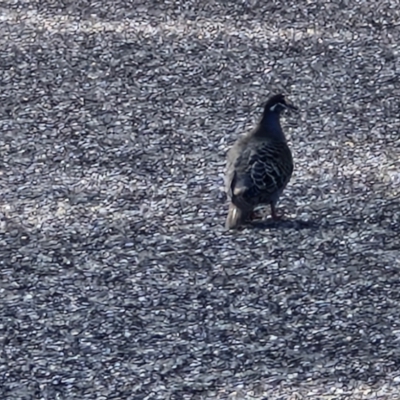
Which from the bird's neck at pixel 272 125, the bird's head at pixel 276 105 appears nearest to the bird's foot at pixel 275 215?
the bird's neck at pixel 272 125

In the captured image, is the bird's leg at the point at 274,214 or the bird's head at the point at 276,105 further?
the bird's head at the point at 276,105

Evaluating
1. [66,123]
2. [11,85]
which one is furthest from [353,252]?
[11,85]

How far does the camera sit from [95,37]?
33.0 ft

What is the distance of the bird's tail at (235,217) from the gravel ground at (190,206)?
52 mm

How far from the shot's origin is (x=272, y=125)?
792cm

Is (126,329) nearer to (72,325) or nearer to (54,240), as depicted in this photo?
(72,325)

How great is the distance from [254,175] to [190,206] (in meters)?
0.55

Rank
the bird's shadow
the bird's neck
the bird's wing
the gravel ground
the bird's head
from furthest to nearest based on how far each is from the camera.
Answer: the bird's head < the bird's neck < the bird's shadow < the bird's wing < the gravel ground

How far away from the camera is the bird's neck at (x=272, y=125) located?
7.83m

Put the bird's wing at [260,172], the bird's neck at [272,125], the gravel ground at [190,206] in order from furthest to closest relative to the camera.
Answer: the bird's neck at [272,125] → the bird's wing at [260,172] → the gravel ground at [190,206]

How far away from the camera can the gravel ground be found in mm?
6289

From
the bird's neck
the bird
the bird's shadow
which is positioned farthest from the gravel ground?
the bird's neck

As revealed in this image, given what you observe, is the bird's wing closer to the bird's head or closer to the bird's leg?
the bird's leg

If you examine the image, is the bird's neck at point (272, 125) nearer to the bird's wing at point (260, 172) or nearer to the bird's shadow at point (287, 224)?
the bird's wing at point (260, 172)
